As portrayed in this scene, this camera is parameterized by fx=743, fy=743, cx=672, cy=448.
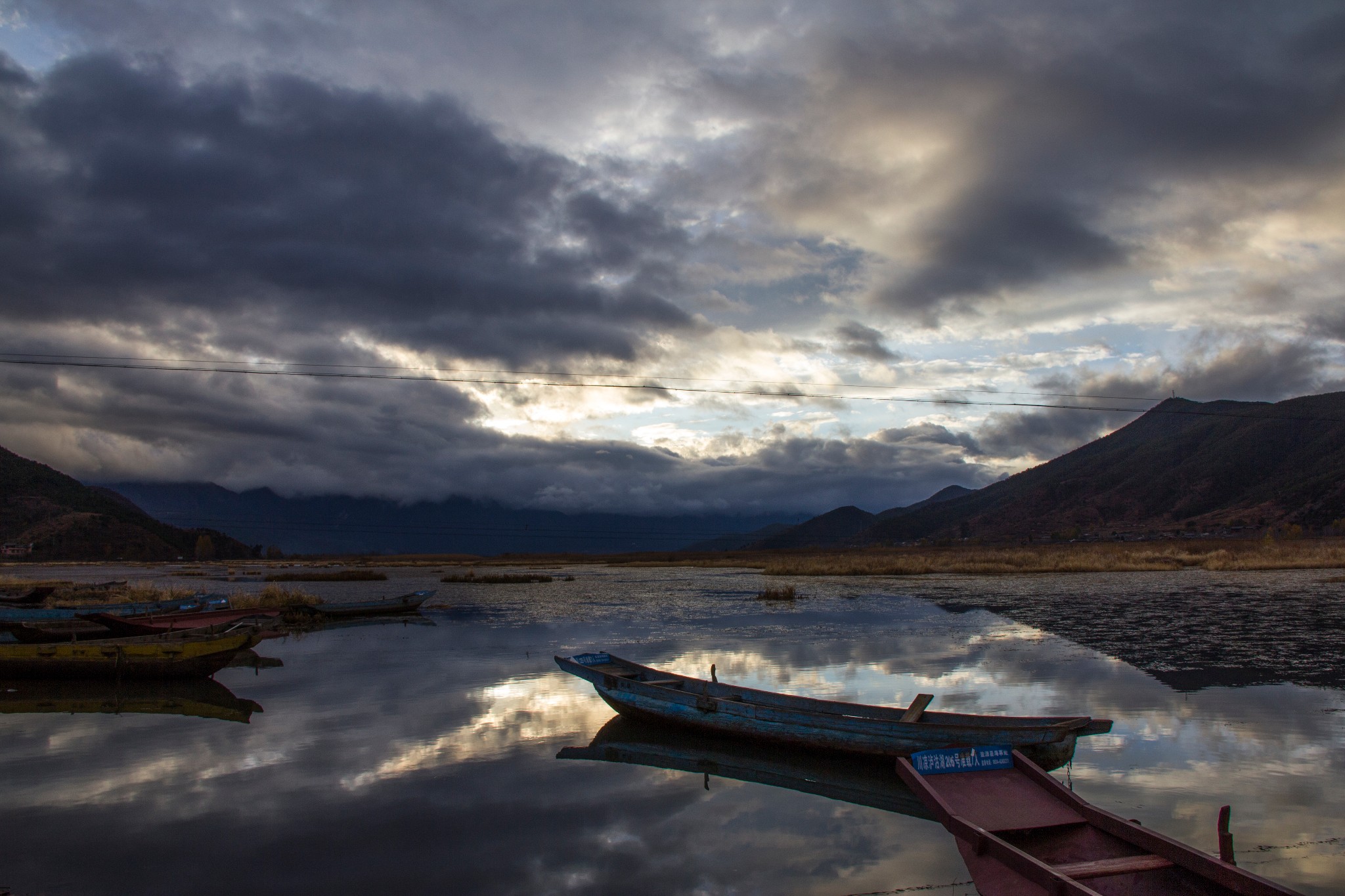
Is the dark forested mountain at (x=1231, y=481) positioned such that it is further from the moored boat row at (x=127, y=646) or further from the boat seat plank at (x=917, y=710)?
the moored boat row at (x=127, y=646)

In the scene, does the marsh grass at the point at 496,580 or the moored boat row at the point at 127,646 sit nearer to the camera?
the moored boat row at the point at 127,646

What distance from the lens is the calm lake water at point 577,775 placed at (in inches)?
365

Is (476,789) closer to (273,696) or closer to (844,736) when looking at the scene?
(844,736)

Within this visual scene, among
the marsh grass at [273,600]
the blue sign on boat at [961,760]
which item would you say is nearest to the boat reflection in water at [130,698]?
the blue sign on boat at [961,760]

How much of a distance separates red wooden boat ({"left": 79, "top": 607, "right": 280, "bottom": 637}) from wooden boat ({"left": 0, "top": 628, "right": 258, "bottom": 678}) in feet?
10.9

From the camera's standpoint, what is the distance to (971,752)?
1041 centimetres

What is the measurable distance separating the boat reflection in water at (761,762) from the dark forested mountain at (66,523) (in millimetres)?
176967

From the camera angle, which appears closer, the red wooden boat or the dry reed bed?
the red wooden boat

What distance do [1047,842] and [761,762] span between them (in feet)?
19.0

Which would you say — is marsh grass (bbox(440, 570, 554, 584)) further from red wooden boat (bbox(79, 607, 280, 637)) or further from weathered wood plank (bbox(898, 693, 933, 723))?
weathered wood plank (bbox(898, 693, 933, 723))

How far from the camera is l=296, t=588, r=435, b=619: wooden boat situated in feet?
128

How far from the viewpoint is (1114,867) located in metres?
7.30

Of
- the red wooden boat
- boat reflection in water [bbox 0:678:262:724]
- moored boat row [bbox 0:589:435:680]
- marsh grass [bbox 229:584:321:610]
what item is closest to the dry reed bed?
marsh grass [bbox 229:584:321:610]

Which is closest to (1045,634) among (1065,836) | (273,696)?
(1065,836)
